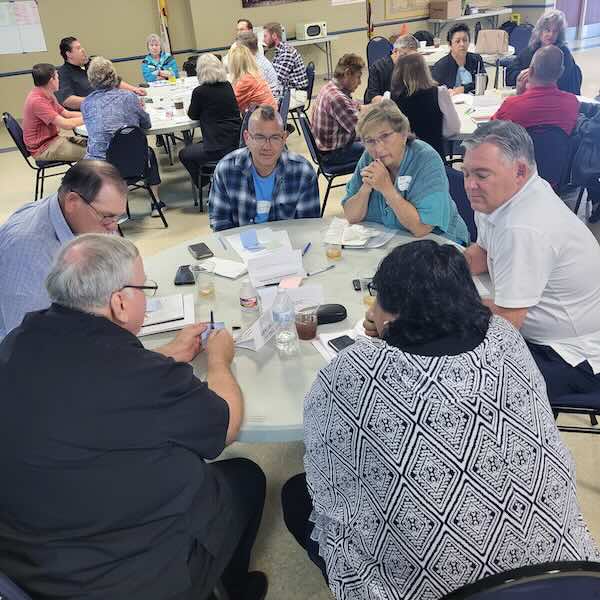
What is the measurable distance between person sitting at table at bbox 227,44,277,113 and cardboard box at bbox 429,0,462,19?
6897 millimetres

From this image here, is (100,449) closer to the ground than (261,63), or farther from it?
closer to the ground

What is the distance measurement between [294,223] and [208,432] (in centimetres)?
157

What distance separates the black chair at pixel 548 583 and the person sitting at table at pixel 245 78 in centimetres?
519

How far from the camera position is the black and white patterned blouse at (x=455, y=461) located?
3.52ft

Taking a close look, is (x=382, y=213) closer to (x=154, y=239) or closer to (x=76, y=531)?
(x=76, y=531)

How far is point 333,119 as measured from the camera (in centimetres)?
442

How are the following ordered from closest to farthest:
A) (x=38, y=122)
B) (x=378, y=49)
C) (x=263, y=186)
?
(x=263, y=186)
(x=38, y=122)
(x=378, y=49)

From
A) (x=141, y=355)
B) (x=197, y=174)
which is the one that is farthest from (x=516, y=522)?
(x=197, y=174)

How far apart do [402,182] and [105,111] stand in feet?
10.4

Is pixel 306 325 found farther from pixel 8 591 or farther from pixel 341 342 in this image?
pixel 8 591

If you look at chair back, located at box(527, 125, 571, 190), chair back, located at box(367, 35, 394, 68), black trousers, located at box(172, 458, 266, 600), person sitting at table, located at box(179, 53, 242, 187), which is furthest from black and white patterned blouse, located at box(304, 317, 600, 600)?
chair back, located at box(367, 35, 394, 68)

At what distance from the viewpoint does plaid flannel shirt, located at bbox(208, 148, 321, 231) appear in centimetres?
283

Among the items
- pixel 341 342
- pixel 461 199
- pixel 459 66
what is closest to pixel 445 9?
pixel 459 66

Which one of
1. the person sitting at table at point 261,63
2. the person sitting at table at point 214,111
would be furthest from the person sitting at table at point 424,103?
the person sitting at table at point 261,63
